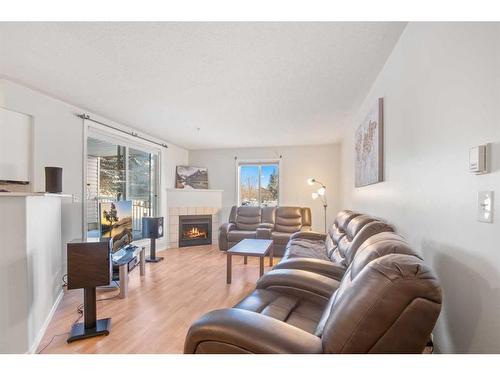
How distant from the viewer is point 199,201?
5.70 meters

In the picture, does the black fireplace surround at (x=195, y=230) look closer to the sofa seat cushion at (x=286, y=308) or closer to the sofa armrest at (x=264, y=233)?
the sofa armrest at (x=264, y=233)

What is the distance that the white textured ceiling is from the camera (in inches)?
68.1

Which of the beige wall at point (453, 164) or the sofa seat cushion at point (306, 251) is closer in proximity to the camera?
the beige wall at point (453, 164)

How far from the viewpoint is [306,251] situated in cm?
282

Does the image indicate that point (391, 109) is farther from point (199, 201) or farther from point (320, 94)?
point (199, 201)

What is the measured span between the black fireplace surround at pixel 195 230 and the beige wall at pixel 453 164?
14.8 feet

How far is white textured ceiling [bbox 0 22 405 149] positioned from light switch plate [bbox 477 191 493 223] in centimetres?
138

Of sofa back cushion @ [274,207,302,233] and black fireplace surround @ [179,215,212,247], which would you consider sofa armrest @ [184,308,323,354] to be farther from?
black fireplace surround @ [179,215,212,247]

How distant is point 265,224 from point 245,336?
4.10m

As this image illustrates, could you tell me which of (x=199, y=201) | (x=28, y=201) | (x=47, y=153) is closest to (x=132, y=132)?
(x=47, y=153)

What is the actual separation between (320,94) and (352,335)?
264 cm

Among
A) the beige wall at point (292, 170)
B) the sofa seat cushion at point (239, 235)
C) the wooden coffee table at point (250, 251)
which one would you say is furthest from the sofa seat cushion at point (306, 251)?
the beige wall at point (292, 170)

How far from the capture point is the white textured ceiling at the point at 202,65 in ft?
5.67
